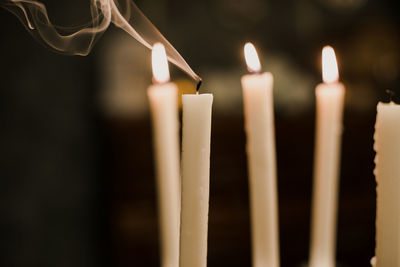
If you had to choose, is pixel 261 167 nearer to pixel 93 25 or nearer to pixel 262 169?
pixel 262 169

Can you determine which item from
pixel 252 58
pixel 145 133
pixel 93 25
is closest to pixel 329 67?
pixel 252 58

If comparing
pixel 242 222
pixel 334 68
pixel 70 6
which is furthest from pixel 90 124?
pixel 334 68

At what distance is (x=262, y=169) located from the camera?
36 cm

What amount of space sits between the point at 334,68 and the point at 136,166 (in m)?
1.64

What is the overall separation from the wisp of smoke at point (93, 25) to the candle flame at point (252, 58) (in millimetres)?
74

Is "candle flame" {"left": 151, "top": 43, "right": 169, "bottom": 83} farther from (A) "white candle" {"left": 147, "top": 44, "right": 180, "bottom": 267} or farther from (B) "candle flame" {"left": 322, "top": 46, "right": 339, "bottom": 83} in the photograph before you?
(B) "candle flame" {"left": 322, "top": 46, "right": 339, "bottom": 83}

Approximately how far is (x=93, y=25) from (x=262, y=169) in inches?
6.9

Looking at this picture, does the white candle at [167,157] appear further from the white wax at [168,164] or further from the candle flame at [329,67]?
the candle flame at [329,67]

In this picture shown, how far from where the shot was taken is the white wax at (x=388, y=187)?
26 centimetres

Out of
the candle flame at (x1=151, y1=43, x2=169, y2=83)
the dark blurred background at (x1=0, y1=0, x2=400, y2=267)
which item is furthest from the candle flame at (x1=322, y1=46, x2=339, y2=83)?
the dark blurred background at (x1=0, y1=0, x2=400, y2=267)

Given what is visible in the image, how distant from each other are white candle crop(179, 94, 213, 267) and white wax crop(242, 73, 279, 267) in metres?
0.09

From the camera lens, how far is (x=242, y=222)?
2.04 m

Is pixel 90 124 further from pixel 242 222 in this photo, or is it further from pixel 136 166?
pixel 242 222

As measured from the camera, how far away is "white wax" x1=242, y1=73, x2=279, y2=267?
346 mm
